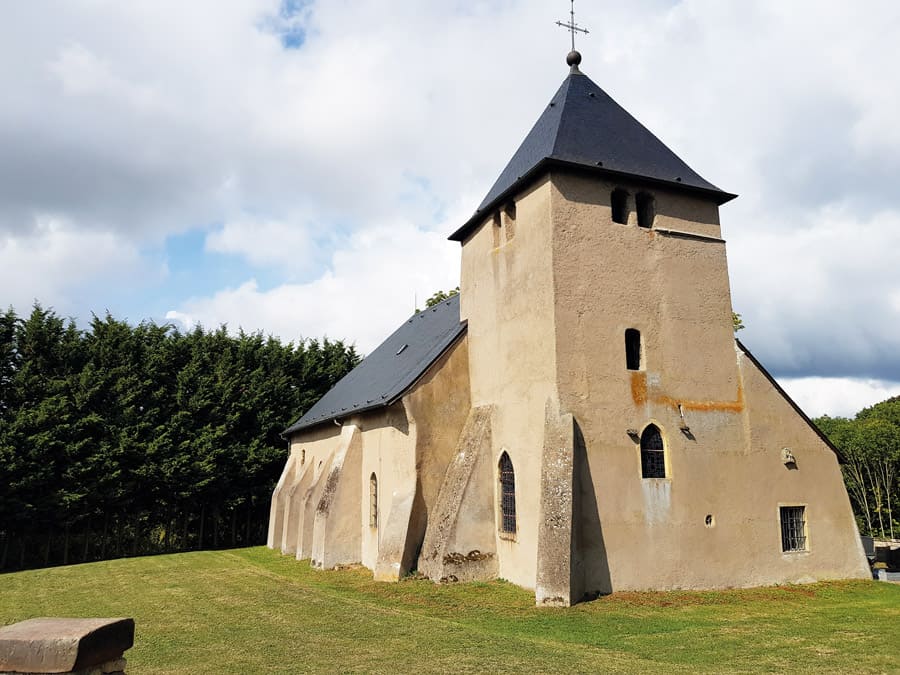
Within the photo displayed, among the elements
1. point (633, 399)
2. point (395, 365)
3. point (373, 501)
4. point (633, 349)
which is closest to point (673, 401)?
point (633, 399)

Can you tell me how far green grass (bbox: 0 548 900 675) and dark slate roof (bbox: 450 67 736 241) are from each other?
10.1 metres

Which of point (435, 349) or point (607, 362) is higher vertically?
point (435, 349)

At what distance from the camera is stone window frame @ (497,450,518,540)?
53.6 feet

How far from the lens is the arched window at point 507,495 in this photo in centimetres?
1641

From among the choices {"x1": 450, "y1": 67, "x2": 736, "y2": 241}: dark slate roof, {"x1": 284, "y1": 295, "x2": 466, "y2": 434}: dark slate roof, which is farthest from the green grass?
Result: {"x1": 450, "y1": 67, "x2": 736, "y2": 241}: dark slate roof

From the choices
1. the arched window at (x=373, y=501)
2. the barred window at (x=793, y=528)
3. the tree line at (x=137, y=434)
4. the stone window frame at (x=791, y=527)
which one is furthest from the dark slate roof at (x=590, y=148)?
the tree line at (x=137, y=434)

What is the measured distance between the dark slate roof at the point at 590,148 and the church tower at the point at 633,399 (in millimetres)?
70

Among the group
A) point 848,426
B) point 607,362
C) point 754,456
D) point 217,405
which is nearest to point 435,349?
point 607,362

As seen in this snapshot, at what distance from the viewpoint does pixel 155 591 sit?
1741 cm

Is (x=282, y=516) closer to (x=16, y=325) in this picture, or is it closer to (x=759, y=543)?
(x=16, y=325)

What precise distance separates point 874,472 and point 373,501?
3006 centimetres

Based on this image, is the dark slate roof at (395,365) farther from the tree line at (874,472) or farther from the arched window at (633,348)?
the tree line at (874,472)

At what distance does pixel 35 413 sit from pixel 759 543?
82.6 feet

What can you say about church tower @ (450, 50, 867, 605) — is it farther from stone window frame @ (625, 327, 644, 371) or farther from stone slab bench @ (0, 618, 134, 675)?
stone slab bench @ (0, 618, 134, 675)
